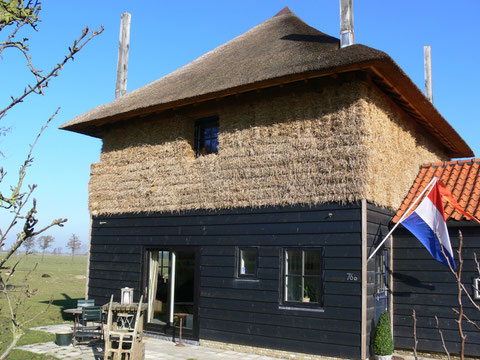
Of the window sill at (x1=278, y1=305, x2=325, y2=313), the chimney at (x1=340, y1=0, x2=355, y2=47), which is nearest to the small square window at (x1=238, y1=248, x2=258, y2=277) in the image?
the window sill at (x1=278, y1=305, x2=325, y2=313)

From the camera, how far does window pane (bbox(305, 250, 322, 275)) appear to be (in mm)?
8336

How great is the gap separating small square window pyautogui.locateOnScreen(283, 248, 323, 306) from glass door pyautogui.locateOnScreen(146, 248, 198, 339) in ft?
7.54

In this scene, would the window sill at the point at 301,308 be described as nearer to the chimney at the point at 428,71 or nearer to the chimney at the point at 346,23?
the chimney at the point at 346,23

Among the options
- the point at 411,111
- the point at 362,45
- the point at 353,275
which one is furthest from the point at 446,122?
the point at 353,275

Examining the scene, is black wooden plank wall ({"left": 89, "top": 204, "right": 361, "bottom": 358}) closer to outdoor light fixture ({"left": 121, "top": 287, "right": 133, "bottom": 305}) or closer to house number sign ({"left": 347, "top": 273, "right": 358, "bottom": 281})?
house number sign ({"left": 347, "top": 273, "right": 358, "bottom": 281})

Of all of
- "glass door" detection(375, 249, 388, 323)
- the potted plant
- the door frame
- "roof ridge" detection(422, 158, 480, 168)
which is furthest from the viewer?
"roof ridge" detection(422, 158, 480, 168)

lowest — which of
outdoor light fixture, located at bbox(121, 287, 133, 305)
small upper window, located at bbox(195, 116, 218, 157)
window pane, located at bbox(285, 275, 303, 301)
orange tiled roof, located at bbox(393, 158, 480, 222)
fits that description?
outdoor light fixture, located at bbox(121, 287, 133, 305)

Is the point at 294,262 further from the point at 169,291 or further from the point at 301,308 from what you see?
the point at 169,291

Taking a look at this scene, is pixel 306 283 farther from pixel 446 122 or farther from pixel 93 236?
pixel 93 236

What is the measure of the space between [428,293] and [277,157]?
393cm

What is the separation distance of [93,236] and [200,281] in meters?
3.81

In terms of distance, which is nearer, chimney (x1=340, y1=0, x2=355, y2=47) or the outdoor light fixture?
chimney (x1=340, y1=0, x2=355, y2=47)

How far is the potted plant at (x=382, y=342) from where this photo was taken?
773 centimetres

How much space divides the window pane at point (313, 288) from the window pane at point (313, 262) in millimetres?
109
